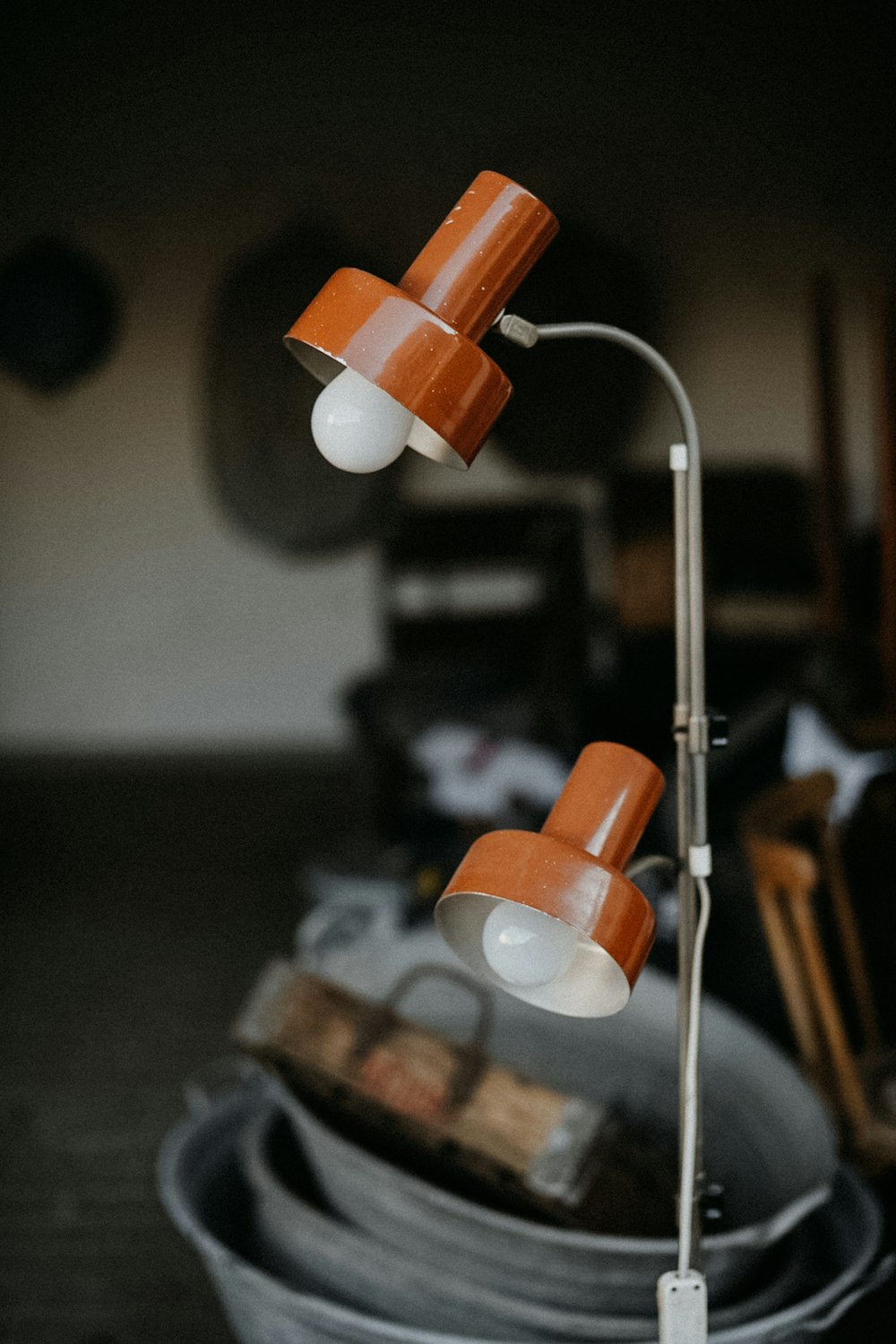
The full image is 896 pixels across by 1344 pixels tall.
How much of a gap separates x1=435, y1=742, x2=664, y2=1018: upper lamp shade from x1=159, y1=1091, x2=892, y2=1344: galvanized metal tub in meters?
0.51

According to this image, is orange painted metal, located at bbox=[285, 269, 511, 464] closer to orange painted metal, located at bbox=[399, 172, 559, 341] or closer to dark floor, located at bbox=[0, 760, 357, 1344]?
orange painted metal, located at bbox=[399, 172, 559, 341]

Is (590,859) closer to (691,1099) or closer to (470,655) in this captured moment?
(691,1099)

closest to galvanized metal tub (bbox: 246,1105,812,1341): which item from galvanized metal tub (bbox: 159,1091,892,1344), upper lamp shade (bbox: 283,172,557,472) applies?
galvanized metal tub (bbox: 159,1091,892,1344)

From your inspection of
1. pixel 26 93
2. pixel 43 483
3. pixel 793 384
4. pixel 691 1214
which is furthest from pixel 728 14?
pixel 43 483

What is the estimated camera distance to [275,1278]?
1446 millimetres

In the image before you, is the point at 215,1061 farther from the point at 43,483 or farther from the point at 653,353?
the point at 43,483

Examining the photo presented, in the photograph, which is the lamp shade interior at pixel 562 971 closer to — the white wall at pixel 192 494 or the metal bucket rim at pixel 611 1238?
the metal bucket rim at pixel 611 1238

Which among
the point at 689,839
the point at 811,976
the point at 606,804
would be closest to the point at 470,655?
the point at 811,976

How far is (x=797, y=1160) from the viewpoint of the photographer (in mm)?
1406

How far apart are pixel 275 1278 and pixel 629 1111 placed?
0.53 metres

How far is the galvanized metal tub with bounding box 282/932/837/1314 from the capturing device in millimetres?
1248

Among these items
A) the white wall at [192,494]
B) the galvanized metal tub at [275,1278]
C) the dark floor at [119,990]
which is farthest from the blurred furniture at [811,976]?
the white wall at [192,494]

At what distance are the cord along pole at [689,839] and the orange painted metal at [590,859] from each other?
0.09m

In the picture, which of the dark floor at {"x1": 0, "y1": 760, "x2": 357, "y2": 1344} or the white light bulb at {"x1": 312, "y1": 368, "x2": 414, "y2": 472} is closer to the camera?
the white light bulb at {"x1": 312, "y1": 368, "x2": 414, "y2": 472}
